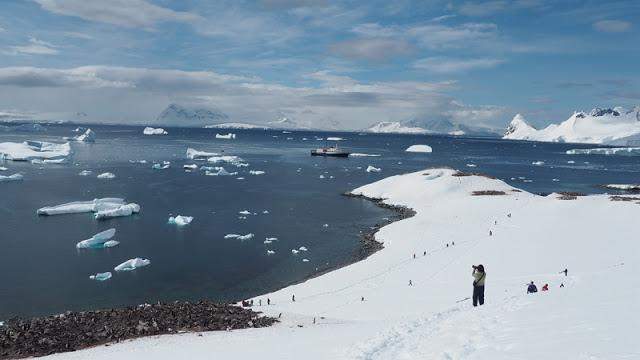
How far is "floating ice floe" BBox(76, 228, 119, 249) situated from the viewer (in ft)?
141

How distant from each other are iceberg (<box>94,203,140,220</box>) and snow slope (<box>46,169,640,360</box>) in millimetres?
28446

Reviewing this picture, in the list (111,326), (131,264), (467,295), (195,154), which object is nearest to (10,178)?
(195,154)

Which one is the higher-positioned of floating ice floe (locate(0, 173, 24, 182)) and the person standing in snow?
the person standing in snow

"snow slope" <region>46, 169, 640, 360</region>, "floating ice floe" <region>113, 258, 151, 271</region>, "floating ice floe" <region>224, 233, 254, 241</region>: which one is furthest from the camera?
"floating ice floe" <region>224, 233, 254, 241</region>

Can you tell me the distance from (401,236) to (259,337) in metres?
30.7

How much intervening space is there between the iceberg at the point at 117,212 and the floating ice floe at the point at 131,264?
60.9 feet

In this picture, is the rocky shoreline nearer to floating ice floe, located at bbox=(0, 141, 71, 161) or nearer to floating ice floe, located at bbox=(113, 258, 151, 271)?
floating ice floe, located at bbox=(113, 258, 151, 271)

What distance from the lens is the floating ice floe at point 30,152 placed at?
109250 mm

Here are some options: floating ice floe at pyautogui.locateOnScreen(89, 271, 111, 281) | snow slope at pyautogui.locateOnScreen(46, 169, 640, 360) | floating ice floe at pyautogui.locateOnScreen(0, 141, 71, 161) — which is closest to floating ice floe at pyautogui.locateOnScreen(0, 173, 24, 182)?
floating ice floe at pyautogui.locateOnScreen(0, 141, 71, 161)

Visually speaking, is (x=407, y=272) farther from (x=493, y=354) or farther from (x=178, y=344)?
(x=493, y=354)

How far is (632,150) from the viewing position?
19450 centimetres

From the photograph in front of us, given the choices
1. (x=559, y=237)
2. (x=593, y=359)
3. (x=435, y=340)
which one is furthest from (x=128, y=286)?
(x=559, y=237)

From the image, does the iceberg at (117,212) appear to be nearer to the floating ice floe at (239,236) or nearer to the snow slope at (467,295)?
the floating ice floe at (239,236)

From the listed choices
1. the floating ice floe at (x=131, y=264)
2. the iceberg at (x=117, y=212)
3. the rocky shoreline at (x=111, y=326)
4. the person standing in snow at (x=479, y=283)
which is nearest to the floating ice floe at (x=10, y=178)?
the iceberg at (x=117, y=212)
